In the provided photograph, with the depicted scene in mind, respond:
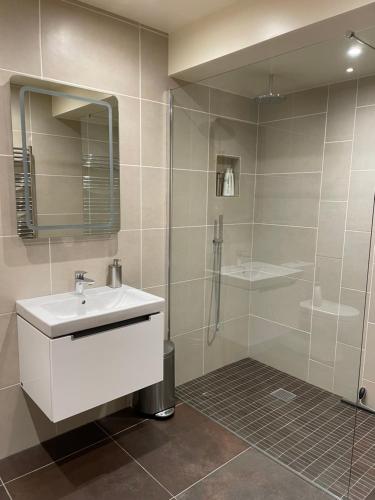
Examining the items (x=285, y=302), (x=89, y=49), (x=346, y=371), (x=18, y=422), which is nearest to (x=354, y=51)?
(x=89, y=49)

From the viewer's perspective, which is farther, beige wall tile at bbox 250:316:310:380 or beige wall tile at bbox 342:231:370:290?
beige wall tile at bbox 250:316:310:380

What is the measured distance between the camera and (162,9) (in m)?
2.02

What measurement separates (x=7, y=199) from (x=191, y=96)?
1409mm

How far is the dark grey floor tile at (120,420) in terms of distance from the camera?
229 cm

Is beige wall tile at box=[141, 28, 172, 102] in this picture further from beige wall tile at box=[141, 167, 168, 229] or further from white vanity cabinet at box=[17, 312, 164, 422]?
white vanity cabinet at box=[17, 312, 164, 422]

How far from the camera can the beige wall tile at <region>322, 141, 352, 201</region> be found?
91.7 inches

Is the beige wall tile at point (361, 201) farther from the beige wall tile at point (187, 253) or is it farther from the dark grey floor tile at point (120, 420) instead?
the dark grey floor tile at point (120, 420)

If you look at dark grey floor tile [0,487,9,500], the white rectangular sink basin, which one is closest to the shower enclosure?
the white rectangular sink basin

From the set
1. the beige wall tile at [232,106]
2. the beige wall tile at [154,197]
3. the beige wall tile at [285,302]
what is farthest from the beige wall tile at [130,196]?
the beige wall tile at [285,302]

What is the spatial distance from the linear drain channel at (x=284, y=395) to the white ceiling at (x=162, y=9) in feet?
8.00

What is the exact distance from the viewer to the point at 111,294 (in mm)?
2189

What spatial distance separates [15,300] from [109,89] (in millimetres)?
1318

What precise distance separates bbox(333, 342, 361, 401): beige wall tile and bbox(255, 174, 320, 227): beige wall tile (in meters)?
0.85

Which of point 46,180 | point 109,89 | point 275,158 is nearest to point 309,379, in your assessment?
point 275,158
